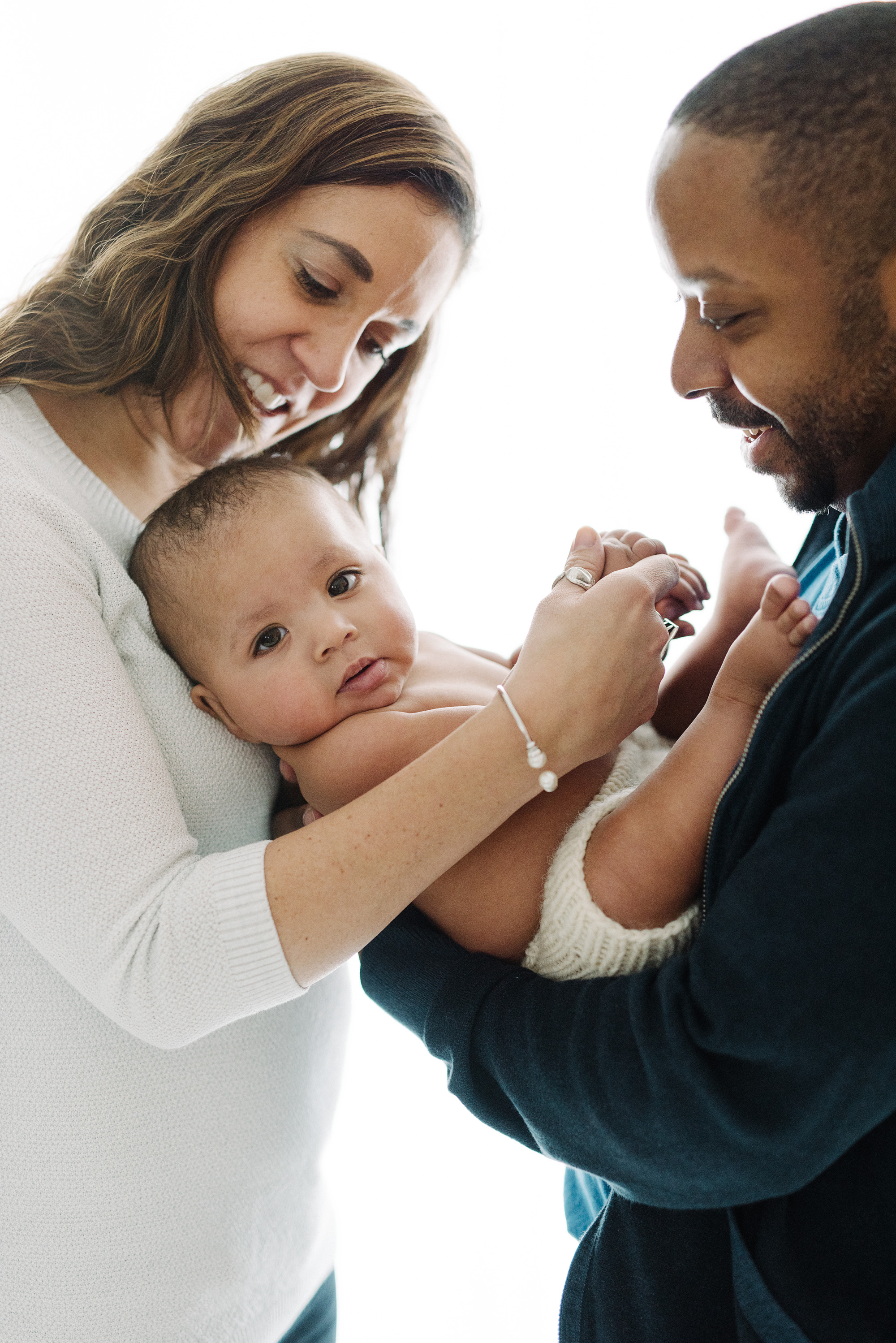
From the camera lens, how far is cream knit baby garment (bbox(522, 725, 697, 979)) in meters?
0.91

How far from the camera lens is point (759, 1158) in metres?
0.72

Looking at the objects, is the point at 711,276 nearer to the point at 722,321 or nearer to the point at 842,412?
the point at 722,321

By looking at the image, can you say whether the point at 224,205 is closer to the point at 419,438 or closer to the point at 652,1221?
the point at 419,438

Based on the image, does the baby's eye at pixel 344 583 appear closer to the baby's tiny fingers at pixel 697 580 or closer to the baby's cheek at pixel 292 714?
the baby's cheek at pixel 292 714

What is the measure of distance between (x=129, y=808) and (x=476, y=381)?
1405 mm

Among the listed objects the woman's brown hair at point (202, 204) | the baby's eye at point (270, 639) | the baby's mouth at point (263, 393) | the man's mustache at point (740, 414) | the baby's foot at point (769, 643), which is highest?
the woman's brown hair at point (202, 204)

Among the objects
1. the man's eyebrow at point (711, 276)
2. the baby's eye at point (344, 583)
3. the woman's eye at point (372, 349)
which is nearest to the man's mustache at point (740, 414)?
the man's eyebrow at point (711, 276)

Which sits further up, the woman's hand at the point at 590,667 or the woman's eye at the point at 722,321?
the woman's eye at the point at 722,321

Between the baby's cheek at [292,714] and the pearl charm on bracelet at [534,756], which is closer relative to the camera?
the pearl charm on bracelet at [534,756]

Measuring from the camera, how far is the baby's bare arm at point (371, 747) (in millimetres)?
1108

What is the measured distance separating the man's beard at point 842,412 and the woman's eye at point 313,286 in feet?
1.92

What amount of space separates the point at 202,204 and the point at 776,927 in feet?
3.72

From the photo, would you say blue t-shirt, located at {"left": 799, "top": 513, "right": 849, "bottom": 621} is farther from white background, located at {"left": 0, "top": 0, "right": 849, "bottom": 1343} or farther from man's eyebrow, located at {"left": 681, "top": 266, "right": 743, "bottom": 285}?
white background, located at {"left": 0, "top": 0, "right": 849, "bottom": 1343}

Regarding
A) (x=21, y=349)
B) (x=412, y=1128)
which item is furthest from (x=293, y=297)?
(x=412, y=1128)
